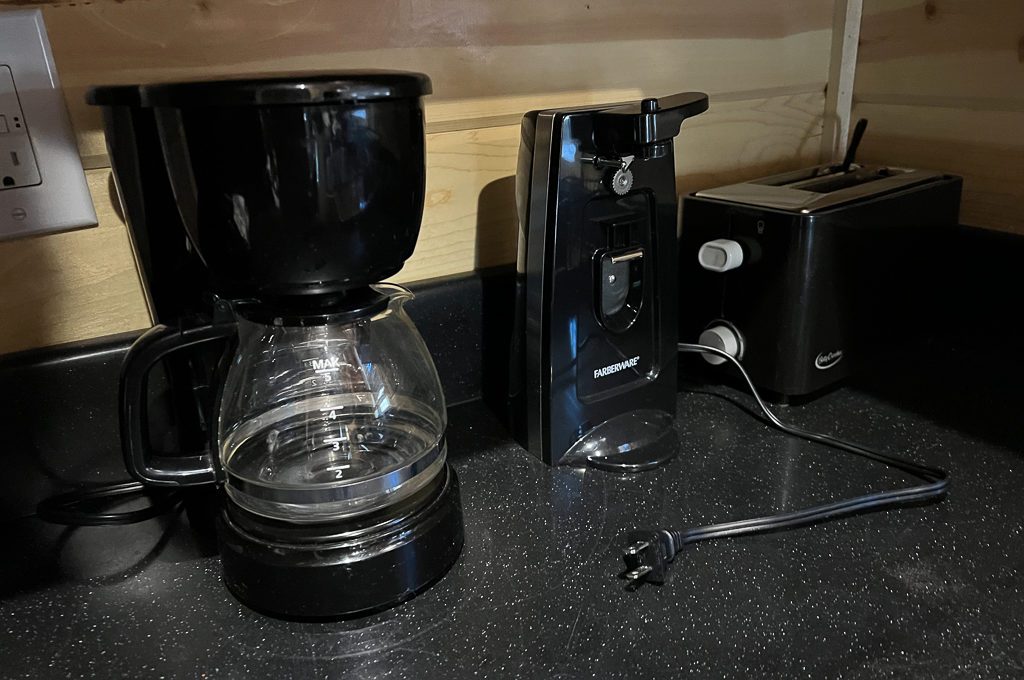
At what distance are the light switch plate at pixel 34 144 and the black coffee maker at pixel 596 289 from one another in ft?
1.17

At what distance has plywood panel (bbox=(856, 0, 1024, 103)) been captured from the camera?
0.86 metres

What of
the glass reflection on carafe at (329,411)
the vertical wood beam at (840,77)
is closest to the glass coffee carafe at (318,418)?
the glass reflection on carafe at (329,411)

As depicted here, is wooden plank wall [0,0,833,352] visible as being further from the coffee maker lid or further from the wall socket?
the coffee maker lid

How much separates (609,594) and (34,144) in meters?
0.54

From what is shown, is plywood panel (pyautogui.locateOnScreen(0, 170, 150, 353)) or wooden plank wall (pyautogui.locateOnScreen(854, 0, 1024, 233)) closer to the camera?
plywood panel (pyautogui.locateOnScreen(0, 170, 150, 353))

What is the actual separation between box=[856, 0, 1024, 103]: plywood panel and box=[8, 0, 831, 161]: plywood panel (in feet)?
0.19

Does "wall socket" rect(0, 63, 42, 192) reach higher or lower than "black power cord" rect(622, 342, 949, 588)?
higher

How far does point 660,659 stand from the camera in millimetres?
493

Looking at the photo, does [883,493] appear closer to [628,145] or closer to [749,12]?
[628,145]

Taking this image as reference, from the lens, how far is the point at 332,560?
20.4 inches

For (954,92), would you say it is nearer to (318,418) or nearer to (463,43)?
(463,43)

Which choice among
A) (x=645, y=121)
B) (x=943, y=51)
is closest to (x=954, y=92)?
(x=943, y=51)

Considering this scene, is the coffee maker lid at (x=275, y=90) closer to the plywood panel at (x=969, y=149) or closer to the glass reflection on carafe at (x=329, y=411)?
the glass reflection on carafe at (x=329, y=411)

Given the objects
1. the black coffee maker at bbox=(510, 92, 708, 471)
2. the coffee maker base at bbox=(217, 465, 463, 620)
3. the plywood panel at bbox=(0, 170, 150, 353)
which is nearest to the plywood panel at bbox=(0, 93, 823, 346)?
the plywood panel at bbox=(0, 170, 150, 353)
